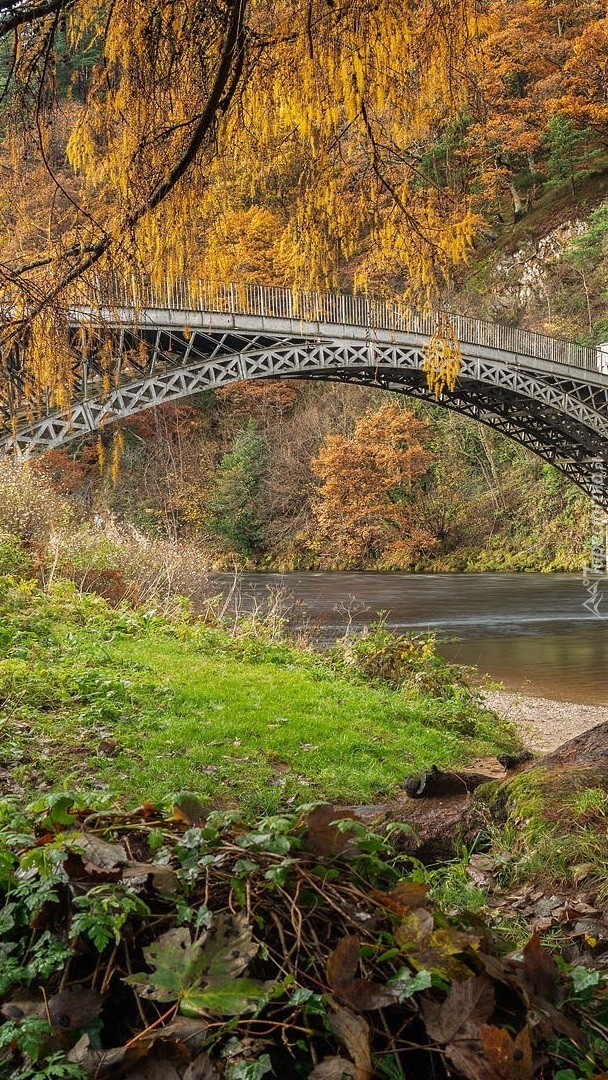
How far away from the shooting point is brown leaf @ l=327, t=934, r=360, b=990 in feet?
5.47

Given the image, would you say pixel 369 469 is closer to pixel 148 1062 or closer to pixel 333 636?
pixel 333 636

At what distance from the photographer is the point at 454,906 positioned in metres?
3.15

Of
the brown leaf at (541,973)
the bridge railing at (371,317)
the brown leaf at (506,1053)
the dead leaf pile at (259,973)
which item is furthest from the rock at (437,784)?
the bridge railing at (371,317)

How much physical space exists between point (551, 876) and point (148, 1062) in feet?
7.37

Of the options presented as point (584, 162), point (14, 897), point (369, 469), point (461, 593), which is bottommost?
point (461, 593)

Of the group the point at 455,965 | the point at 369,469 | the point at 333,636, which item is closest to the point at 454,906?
the point at 455,965

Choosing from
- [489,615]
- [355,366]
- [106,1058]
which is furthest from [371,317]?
[106,1058]

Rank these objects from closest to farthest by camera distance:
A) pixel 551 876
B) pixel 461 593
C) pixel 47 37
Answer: pixel 551 876, pixel 47 37, pixel 461 593

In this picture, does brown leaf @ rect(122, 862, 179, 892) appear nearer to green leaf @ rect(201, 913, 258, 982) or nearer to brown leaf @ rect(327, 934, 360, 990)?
green leaf @ rect(201, 913, 258, 982)

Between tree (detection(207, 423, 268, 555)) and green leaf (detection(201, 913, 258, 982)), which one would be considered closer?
green leaf (detection(201, 913, 258, 982))

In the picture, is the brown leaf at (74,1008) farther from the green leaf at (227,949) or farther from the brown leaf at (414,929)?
the brown leaf at (414,929)

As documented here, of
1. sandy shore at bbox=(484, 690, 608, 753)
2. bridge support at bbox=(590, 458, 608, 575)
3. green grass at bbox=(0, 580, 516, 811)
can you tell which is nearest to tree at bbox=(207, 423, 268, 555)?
bridge support at bbox=(590, 458, 608, 575)

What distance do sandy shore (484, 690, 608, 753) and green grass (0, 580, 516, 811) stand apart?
0.56 m

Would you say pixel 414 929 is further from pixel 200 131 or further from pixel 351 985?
pixel 200 131
